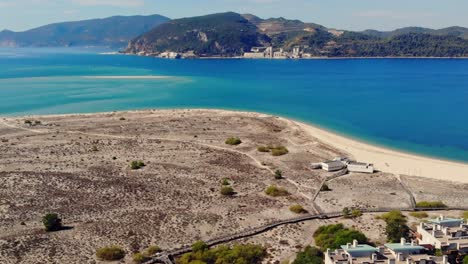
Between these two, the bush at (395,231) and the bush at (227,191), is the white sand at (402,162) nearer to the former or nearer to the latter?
the bush at (395,231)

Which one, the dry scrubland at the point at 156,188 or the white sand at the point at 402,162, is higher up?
the dry scrubland at the point at 156,188

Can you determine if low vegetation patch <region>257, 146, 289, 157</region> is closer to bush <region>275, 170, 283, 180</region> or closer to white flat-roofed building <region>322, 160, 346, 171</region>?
white flat-roofed building <region>322, 160, 346, 171</region>

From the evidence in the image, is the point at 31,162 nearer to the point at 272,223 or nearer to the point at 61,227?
the point at 61,227

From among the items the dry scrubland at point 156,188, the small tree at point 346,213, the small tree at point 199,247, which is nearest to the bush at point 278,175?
the dry scrubland at point 156,188

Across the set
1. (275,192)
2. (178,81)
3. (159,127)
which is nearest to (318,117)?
(159,127)

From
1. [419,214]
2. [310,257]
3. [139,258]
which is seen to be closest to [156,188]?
[139,258]

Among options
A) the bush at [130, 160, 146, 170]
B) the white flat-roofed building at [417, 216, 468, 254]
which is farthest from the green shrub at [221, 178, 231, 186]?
the white flat-roofed building at [417, 216, 468, 254]
